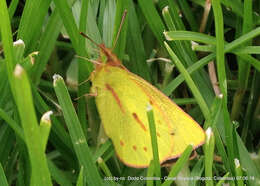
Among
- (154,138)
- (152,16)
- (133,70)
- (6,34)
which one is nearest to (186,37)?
(152,16)

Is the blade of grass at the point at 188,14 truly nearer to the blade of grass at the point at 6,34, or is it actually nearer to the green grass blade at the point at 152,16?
the green grass blade at the point at 152,16

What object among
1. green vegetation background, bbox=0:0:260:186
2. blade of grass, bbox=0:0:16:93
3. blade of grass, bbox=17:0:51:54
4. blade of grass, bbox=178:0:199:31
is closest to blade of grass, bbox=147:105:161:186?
green vegetation background, bbox=0:0:260:186

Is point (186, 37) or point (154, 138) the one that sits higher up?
point (186, 37)

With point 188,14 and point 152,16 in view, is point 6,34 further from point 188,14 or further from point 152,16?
point 188,14

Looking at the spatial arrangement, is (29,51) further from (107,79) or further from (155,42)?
(155,42)

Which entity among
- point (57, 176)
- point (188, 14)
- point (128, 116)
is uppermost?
point (188, 14)

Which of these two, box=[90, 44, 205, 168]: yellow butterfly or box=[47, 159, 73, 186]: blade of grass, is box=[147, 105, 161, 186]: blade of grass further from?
box=[47, 159, 73, 186]: blade of grass
